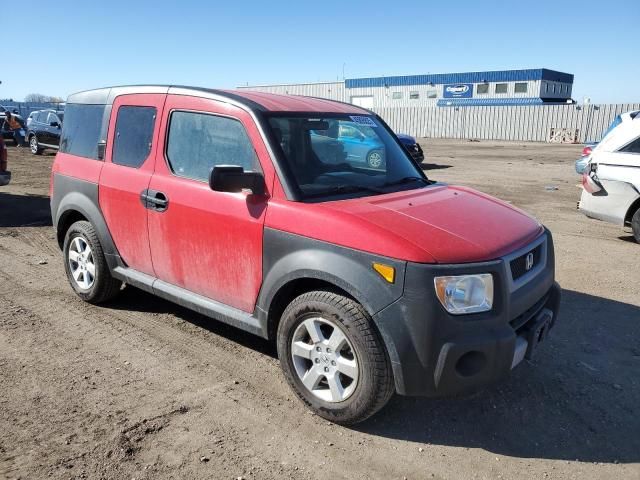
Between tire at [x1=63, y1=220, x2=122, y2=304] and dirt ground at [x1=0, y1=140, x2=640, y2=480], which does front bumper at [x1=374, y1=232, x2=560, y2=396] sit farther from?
tire at [x1=63, y1=220, x2=122, y2=304]

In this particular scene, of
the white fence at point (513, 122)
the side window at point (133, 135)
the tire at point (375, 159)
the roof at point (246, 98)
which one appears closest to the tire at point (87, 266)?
the side window at point (133, 135)

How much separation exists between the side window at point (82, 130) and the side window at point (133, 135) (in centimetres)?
34

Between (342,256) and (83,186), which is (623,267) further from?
(83,186)

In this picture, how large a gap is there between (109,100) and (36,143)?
18659 millimetres

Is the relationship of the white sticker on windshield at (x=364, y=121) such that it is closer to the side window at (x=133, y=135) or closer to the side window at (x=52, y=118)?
the side window at (x=133, y=135)

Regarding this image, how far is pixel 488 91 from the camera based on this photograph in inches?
2055

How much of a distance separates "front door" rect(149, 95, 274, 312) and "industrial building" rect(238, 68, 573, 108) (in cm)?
4484

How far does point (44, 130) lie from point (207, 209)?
65.0 ft

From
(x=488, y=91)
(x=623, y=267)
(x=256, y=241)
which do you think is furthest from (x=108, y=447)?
(x=488, y=91)

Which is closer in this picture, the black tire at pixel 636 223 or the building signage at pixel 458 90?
the black tire at pixel 636 223

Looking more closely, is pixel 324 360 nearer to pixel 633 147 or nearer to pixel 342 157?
pixel 342 157

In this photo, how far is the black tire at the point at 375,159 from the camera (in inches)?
167

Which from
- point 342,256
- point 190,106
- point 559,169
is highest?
point 190,106

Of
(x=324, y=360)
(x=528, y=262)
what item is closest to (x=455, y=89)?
(x=528, y=262)
